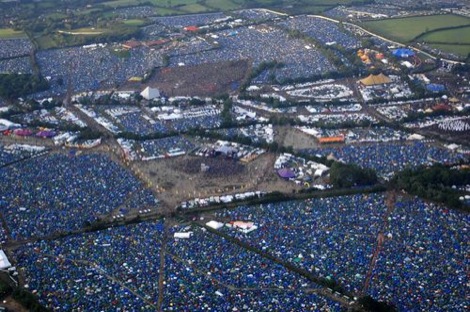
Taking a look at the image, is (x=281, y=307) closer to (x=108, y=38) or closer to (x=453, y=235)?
(x=453, y=235)

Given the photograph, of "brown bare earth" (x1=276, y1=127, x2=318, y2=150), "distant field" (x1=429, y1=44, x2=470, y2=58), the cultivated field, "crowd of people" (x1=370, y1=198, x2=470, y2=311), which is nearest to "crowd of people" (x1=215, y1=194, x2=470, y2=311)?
"crowd of people" (x1=370, y1=198, x2=470, y2=311)

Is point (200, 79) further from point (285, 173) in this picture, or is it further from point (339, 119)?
point (285, 173)

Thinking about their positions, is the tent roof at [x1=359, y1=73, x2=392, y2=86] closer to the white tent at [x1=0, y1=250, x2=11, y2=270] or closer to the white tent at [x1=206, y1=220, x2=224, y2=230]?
the white tent at [x1=206, y1=220, x2=224, y2=230]

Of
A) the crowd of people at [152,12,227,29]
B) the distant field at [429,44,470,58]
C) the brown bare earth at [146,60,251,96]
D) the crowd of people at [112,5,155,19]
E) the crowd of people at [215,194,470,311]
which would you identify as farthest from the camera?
the crowd of people at [112,5,155,19]

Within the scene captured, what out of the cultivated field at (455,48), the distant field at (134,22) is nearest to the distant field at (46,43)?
the distant field at (134,22)

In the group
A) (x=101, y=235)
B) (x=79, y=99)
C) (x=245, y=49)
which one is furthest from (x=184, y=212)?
(x=245, y=49)

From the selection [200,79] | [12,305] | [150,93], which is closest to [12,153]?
[150,93]
